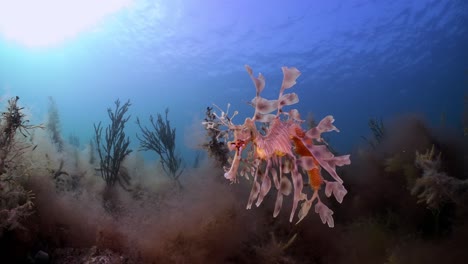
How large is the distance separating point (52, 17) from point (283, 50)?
22324 millimetres

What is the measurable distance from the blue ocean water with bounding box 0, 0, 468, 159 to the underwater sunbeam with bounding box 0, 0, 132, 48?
766 mm

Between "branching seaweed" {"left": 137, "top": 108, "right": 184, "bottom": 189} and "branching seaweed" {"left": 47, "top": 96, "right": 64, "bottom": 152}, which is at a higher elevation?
"branching seaweed" {"left": 47, "top": 96, "right": 64, "bottom": 152}

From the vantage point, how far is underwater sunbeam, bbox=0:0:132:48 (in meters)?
23.5

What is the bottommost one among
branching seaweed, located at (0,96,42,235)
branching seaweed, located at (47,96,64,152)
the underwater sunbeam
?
branching seaweed, located at (0,96,42,235)

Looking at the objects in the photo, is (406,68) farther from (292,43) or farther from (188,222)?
(188,222)

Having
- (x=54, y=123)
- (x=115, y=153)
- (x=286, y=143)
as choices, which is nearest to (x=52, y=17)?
(x=54, y=123)

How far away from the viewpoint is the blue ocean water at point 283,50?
2409cm

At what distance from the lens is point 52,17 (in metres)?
27.4

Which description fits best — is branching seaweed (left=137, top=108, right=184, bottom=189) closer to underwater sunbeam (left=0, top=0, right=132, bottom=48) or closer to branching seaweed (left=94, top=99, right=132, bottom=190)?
branching seaweed (left=94, top=99, right=132, bottom=190)

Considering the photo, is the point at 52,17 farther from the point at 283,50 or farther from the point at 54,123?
the point at 283,50

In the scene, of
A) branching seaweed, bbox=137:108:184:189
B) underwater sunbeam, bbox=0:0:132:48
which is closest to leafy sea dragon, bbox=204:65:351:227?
branching seaweed, bbox=137:108:184:189

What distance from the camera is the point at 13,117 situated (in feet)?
12.9

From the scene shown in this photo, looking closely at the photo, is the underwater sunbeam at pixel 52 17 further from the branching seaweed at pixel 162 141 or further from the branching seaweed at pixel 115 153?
the branching seaweed at pixel 115 153

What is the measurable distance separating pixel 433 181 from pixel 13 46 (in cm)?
5691
